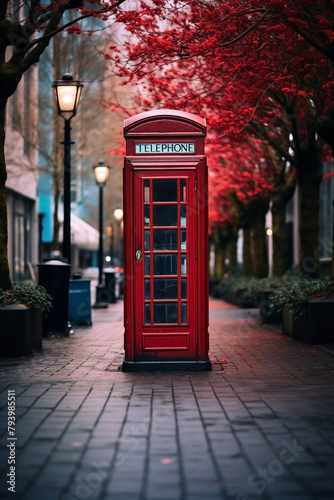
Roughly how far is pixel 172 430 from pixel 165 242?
3.94 metres

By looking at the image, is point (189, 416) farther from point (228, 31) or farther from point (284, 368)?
point (228, 31)

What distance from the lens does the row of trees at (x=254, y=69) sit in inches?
549

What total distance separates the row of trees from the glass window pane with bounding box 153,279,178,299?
4219mm

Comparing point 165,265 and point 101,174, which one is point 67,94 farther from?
point 101,174

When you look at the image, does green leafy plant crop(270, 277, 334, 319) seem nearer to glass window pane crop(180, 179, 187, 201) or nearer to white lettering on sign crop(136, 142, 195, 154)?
glass window pane crop(180, 179, 187, 201)

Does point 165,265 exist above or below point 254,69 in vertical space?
below

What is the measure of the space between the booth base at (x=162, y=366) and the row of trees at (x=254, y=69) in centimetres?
502

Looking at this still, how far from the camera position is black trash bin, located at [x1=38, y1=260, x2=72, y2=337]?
1511 centimetres

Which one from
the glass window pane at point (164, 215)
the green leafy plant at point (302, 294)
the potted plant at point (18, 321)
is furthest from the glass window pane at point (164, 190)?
the green leafy plant at point (302, 294)

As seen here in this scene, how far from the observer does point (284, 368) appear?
426 inches

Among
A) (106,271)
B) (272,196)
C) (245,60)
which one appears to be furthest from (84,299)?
(106,271)

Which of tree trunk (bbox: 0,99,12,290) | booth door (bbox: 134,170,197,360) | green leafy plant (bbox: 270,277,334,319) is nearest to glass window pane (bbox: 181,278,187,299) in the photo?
booth door (bbox: 134,170,197,360)

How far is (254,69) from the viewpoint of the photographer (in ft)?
53.6

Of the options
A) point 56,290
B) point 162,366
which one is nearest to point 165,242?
point 162,366
